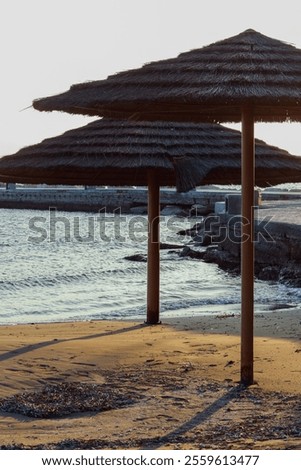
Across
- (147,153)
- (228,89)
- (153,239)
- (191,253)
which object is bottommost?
(191,253)

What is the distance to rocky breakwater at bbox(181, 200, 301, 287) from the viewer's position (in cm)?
2752

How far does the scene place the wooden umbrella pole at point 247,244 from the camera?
964cm

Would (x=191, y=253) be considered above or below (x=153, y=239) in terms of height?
below

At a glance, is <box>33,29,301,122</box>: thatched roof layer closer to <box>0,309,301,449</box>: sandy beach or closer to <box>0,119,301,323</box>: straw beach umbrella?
<box>0,119,301,323</box>: straw beach umbrella

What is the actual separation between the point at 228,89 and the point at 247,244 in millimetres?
1521

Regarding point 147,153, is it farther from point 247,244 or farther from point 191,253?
point 191,253

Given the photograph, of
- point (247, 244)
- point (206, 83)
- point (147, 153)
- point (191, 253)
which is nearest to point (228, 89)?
point (206, 83)

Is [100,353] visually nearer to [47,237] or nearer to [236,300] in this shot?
[236,300]

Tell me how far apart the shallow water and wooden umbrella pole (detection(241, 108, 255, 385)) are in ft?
34.2

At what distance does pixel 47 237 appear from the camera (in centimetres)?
6078

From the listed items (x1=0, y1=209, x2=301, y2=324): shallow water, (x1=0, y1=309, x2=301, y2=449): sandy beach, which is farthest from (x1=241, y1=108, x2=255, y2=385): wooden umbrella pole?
(x1=0, y1=209, x2=301, y2=324): shallow water

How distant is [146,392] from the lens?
934 centimetres

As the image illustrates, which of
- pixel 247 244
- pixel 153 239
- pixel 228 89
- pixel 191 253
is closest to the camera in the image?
pixel 228 89

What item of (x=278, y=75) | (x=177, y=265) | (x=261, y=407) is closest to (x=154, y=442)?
(x=261, y=407)
